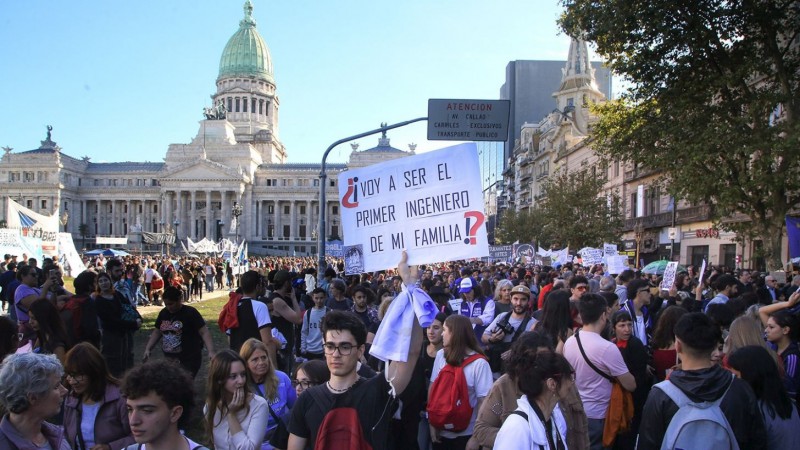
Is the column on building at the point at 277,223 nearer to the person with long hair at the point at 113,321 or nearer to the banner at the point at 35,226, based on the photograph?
the banner at the point at 35,226

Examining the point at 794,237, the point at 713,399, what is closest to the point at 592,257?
the point at 794,237

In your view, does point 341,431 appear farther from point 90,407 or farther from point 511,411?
point 90,407

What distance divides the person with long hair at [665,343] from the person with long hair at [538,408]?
2.80 meters

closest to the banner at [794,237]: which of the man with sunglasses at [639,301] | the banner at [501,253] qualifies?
the man with sunglasses at [639,301]

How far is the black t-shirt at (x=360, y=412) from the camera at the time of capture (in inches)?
132

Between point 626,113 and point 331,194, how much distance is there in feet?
297

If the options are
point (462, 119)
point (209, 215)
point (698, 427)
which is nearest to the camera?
point (698, 427)

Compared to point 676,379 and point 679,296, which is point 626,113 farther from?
point 676,379

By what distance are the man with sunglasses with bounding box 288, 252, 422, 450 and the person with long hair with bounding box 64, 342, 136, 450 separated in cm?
155

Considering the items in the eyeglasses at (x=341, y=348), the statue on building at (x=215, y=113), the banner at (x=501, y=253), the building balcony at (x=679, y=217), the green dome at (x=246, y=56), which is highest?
the green dome at (x=246, y=56)

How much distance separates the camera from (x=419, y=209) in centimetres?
491

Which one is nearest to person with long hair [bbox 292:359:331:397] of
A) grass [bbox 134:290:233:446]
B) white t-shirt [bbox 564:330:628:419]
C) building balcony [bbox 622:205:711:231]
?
grass [bbox 134:290:233:446]

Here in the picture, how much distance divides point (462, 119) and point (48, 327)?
8.09 m

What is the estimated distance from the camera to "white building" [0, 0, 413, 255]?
10119cm
